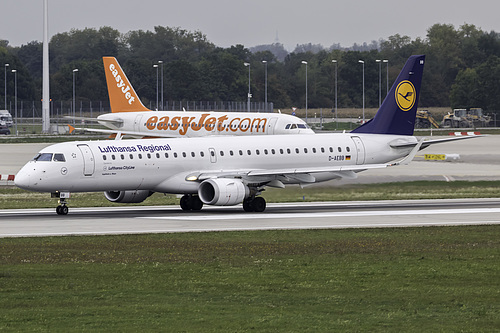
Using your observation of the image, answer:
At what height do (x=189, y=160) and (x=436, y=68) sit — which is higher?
(x=436, y=68)

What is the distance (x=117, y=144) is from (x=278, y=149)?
337 inches

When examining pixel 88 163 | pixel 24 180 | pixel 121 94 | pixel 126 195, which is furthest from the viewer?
pixel 121 94

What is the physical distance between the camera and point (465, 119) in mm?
142500

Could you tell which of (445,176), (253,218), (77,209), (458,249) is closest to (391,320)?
(458,249)

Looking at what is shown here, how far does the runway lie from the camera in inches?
1481

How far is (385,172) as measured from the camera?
65500 mm

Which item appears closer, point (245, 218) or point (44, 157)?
point (44, 157)

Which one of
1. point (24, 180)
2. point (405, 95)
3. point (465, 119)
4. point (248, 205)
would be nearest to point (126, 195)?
point (24, 180)

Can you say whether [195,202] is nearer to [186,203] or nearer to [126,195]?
[186,203]

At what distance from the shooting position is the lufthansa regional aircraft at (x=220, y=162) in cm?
4200

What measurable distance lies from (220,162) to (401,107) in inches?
471

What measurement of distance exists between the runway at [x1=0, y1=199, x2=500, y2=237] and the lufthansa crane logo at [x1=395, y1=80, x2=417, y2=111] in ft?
18.7

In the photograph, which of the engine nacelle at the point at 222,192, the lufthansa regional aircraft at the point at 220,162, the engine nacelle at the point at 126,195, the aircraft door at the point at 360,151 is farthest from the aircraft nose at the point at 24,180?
the aircraft door at the point at 360,151

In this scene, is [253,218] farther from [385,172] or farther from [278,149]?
[385,172]
